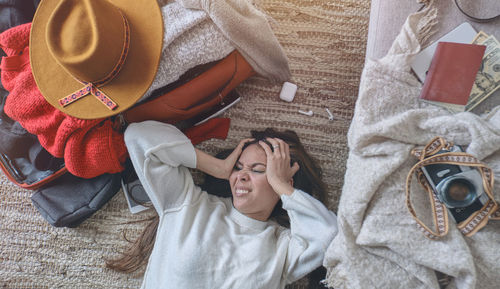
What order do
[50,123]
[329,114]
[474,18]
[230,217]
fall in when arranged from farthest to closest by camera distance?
[329,114]
[230,217]
[50,123]
[474,18]

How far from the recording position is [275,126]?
4.20 ft

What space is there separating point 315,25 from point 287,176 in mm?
599

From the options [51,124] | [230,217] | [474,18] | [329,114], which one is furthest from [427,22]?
[51,124]

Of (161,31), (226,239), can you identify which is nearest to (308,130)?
(226,239)

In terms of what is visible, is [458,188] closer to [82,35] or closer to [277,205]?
[277,205]

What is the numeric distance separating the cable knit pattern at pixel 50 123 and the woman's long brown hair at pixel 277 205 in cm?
34

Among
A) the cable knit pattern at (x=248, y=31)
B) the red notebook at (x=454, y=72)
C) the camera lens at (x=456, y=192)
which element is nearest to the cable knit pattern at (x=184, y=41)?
the cable knit pattern at (x=248, y=31)

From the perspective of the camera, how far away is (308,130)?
1.26 m

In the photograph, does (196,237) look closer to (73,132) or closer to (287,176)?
(287,176)

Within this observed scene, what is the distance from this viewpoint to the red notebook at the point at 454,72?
2.87 ft

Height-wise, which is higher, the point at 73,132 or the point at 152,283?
the point at 73,132

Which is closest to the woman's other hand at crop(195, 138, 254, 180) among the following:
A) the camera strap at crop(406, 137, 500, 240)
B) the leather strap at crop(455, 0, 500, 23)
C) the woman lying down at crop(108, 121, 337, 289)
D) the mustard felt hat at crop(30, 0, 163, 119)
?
the woman lying down at crop(108, 121, 337, 289)

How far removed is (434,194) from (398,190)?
8 centimetres

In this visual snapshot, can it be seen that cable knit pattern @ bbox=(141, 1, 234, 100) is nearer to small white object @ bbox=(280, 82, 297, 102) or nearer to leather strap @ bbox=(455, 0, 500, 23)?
small white object @ bbox=(280, 82, 297, 102)
